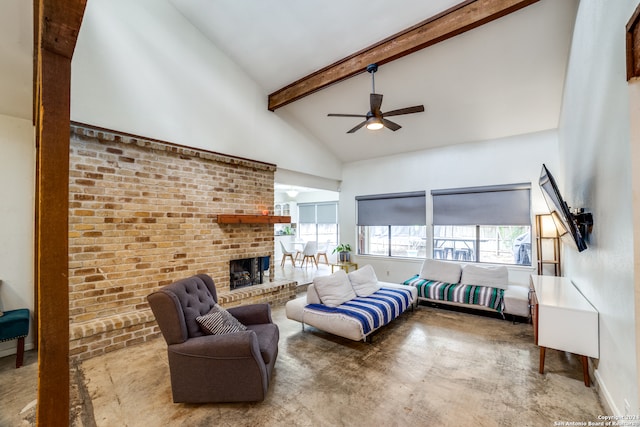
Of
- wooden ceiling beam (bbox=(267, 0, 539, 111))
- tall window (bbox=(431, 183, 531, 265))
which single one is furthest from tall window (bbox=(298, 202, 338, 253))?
wooden ceiling beam (bbox=(267, 0, 539, 111))

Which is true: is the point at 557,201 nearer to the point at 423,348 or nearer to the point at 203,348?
the point at 423,348

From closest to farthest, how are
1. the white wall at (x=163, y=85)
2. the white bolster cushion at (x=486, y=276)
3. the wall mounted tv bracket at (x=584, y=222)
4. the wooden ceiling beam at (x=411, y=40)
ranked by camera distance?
the wall mounted tv bracket at (x=584, y=222) → the wooden ceiling beam at (x=411, y=40) → the white wall at (x=163, y=85) → the white bolster cushion at (x=486, y=276)

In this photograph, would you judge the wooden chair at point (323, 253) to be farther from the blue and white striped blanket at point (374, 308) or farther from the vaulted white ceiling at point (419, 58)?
the blue and white striped blanket at point (374, 308)

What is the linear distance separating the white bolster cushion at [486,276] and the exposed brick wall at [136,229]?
3458 millimetres

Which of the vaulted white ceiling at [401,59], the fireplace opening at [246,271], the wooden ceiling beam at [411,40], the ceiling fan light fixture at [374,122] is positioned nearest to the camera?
the wooden ceiling beam at [411,40]

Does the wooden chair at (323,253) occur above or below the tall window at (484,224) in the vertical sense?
below

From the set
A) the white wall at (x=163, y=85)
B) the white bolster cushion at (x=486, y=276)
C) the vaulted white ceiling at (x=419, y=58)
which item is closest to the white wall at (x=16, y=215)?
the white wall at (x=163, y=85)

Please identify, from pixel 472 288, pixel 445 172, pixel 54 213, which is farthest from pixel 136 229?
pixel 445 172

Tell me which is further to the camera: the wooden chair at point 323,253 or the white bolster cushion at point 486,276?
the wooden chair at point 323,253

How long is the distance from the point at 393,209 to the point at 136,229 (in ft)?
15.8

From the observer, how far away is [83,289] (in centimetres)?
314

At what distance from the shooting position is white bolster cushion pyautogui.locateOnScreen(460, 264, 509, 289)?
4453 millimetres

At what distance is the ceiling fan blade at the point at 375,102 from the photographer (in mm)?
3294

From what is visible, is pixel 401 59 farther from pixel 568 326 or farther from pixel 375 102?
pixel 568 326
